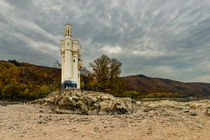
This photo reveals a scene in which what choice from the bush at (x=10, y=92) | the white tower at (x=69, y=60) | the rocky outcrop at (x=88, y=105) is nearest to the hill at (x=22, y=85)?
the bush at (x=10, y=92)

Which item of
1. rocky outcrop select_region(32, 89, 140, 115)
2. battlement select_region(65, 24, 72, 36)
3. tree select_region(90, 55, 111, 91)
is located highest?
battlement select_region(65, 24, 72, 36)

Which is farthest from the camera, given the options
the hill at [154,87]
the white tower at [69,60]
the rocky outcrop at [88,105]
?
the hill at [154,87]

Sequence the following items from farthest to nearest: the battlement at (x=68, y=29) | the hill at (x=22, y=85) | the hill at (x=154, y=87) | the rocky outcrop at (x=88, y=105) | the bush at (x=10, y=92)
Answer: the hill at (x=154, y=87), the battlement at (x=68, y=29), the hill at (x=22, y=85), the bush at (x=10, y=92), the rocky outcrop at (x=88, y=105)

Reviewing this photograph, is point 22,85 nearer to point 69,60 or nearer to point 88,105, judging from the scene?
point 69,60

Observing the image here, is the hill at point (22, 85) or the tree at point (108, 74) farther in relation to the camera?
the tree at point (108, 74)

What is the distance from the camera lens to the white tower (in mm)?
31609

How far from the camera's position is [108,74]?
35.3 meters

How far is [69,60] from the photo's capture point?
32500 mm

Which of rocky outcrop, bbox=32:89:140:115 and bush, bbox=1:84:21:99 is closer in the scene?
rocky outcrop, bbox=32:89:140:115

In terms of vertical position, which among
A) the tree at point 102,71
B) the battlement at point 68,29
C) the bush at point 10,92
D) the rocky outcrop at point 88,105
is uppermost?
the battlement at point 68,29

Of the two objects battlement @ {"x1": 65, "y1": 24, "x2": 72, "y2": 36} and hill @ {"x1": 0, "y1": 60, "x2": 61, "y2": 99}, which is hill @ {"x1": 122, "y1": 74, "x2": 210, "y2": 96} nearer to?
hill @ {"x1": 0, "y1": 60, "x2": 61, "y2": 99}

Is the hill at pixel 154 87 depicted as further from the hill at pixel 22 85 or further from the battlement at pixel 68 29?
the battlement at pixel 68 29

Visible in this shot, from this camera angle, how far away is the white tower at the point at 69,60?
31.6 meters

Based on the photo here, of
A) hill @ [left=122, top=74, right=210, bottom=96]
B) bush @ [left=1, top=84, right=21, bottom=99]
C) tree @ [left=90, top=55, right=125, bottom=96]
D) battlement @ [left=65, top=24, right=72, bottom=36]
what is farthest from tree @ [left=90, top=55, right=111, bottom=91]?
hill @ [left=122, top=74, right=210, bottom=96]
